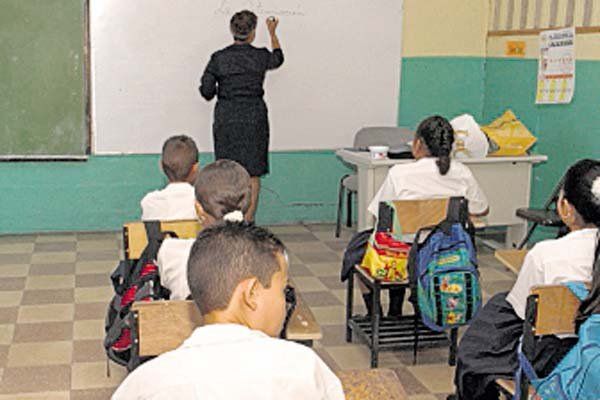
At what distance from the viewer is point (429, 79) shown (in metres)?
6.52

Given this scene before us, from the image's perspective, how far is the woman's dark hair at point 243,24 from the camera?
17.0ft

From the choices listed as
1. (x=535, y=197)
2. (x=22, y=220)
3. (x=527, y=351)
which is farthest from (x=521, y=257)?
(x=22, y=220)

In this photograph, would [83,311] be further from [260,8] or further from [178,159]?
[260,8]

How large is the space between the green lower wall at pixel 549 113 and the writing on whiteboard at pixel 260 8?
1.71 m

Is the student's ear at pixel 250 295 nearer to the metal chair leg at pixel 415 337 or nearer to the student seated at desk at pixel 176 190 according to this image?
the student seated at desk at pixel 176 190

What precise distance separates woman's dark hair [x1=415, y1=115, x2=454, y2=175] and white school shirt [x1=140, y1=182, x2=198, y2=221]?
116cm

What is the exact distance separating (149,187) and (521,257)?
395 cm

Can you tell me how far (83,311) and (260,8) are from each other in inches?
113

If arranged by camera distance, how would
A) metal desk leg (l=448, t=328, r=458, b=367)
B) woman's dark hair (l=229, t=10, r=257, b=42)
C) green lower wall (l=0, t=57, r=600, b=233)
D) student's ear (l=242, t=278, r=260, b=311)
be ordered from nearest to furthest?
student's ear (l=242, t=278, r=260, b=311)
metal desk leg (l=448, t=328, r=458, b=367)
woman's dark hair (l=229, t=10, r=257, b=42)
green lower wall (l=0, t=57, r=600, b=233)

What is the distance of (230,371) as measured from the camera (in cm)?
115

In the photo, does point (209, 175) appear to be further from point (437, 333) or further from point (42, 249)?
point (42, 249)

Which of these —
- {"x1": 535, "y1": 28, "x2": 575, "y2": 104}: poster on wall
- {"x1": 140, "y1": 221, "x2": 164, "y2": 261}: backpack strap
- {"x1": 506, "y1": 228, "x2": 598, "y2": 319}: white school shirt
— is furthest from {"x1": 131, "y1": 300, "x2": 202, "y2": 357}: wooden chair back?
{"x1": 535, "y1": 28, "x2": 575, "y2": 104}: poster on wall

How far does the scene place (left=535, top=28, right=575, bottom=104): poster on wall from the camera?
550 cm

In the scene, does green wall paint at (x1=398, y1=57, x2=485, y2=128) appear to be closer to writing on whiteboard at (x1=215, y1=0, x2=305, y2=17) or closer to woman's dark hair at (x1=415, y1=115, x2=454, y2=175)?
writing on whiteboard at (x1=215, y1=0, x2=305, y2=17)
